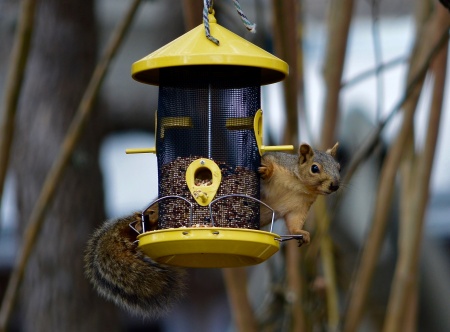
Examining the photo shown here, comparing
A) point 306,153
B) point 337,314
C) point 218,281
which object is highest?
point 306,153

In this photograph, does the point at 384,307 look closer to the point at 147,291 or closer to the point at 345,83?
the point at 345,83

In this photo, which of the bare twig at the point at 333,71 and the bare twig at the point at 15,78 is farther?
Result: the bare twig at the point at 333,71

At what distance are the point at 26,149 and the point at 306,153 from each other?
2.66m

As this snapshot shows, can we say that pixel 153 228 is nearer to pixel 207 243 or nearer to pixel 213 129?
pixel 213 129

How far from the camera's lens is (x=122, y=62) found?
27.8 ft

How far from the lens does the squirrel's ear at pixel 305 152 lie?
116 inches

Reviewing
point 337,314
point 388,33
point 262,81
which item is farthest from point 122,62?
point 262,81

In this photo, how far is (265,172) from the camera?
9.70 ft

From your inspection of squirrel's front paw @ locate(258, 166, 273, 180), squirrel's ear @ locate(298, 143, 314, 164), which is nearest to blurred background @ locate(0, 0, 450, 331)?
squirrel's front paw @ locate(258, 166, 273, 180)

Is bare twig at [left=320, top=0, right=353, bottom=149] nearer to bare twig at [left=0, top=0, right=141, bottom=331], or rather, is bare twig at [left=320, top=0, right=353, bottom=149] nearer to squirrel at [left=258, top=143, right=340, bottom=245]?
bare twig at [left=0, top=0, right=141, bottom=331]

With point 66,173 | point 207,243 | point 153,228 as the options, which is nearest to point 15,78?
point 153,228

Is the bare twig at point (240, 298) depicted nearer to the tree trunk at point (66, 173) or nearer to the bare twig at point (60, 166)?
the bare twig at point (60, 166)

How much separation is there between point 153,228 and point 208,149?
0.27 meters

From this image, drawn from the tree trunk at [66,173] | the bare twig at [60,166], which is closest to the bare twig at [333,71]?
the bare twig at [60,166]
